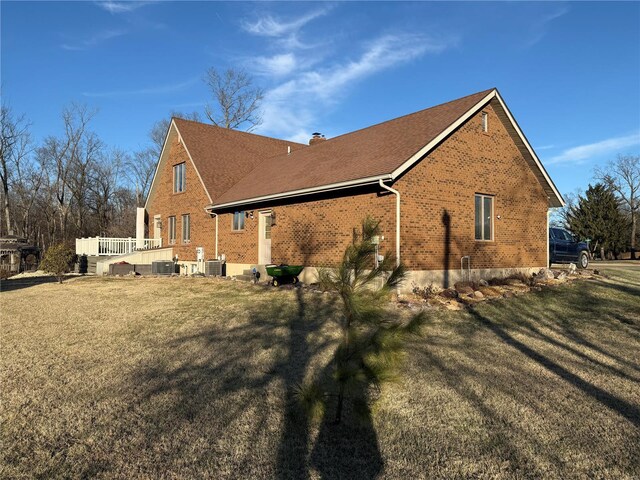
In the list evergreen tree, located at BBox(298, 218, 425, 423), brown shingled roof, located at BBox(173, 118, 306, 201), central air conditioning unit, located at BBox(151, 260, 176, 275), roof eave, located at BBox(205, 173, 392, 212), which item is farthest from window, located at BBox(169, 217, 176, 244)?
evergreen tree, located at BBox(298, 218, 425, 423)

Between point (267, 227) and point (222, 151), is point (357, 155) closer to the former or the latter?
point (267, 227)

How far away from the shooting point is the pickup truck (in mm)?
19750

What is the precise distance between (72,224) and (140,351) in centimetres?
4549

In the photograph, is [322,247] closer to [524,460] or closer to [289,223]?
[289,223]

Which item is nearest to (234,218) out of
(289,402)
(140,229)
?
(140,229)

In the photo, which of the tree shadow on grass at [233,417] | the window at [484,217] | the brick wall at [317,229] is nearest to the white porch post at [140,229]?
the brick wall at [317,229]

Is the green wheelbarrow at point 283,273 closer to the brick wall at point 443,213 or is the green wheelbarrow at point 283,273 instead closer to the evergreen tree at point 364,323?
the brick wall at point 443,213

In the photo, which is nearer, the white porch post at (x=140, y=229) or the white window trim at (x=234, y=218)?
the white window trim at (x=234, y=218)

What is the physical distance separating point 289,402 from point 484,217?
11.9m

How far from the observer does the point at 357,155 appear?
49.6 ft

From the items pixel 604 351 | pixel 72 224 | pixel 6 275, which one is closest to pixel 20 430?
pixel 604 351

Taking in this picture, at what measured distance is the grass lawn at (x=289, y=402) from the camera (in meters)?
3.64

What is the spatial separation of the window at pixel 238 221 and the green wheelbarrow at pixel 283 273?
15.3ft

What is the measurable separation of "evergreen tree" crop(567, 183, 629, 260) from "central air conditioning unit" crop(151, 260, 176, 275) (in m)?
36.7
